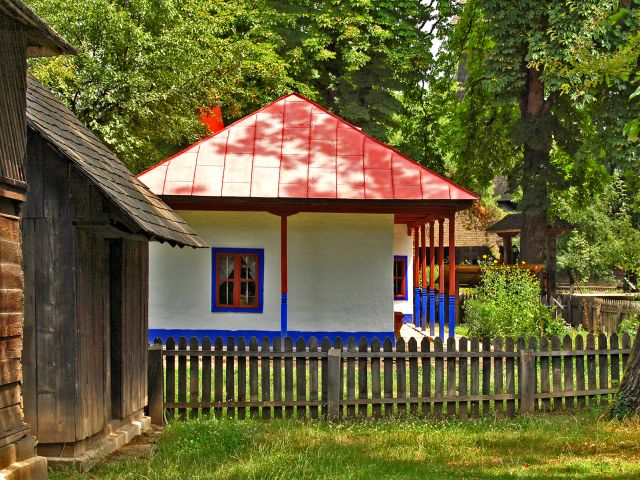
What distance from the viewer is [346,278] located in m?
18.0

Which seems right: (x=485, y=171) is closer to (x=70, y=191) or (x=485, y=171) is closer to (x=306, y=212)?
(x=306, y=212)

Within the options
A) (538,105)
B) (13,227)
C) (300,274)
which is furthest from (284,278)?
(538,105)

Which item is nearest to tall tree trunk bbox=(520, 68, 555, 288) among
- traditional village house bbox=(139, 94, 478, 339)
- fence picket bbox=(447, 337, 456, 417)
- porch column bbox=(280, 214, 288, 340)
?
traditional village house bbox=(139, 94, 478, 339)

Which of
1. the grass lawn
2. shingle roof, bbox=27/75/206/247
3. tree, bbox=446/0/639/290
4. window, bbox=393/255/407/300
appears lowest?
the grass lawn

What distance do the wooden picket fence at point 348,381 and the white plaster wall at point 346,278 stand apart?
22.0 feet

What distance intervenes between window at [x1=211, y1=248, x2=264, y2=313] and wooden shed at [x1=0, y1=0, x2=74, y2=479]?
1169cm

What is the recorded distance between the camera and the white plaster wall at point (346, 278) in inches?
706

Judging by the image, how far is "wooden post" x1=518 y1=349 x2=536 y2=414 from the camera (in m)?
10.9

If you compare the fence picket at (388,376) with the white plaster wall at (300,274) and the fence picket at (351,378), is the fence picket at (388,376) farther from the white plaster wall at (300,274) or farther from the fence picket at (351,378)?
the white plaster wall at (300,274)

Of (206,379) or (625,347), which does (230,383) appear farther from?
(625,347)

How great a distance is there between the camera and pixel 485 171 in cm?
3108

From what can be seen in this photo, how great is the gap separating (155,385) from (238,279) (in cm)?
799

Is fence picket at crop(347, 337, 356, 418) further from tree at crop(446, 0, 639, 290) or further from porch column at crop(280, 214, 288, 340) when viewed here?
tree at crop(446, 0, 639, 290)

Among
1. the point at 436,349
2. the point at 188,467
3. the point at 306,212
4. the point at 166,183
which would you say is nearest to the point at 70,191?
the point at 188,467
